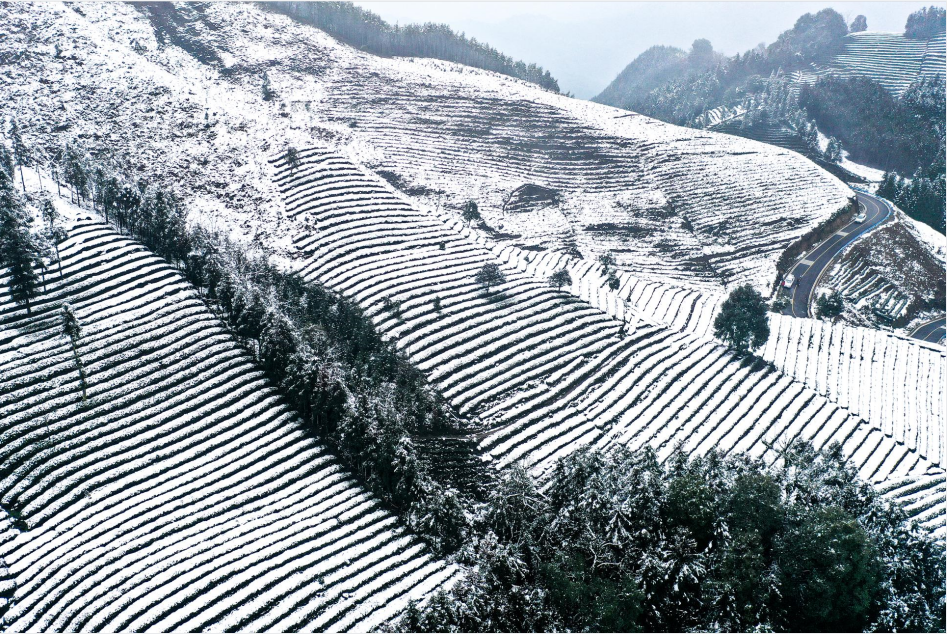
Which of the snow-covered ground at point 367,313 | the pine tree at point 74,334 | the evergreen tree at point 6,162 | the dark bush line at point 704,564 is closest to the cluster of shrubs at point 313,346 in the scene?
the snow-covered ground at point 367,313

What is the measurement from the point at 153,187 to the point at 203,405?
47698 mm

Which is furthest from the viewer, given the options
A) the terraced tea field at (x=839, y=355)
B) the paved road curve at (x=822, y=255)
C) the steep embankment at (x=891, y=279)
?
the steep embankment at (x=891, y=279)

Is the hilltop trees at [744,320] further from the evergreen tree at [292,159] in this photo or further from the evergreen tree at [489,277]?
the evergreen tree at [292,159]

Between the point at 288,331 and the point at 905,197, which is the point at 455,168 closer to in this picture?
the point at 288,331

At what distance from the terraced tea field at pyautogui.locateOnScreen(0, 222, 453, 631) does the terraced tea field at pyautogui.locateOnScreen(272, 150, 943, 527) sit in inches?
638

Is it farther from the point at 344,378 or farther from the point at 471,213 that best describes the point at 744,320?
the point at 344,378

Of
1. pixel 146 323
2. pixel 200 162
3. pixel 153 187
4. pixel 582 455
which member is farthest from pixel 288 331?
pixel 200 162

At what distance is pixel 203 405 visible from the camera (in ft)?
179

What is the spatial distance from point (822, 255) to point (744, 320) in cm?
4327

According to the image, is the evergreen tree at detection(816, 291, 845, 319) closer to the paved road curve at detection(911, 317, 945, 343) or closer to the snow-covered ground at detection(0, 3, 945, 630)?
the snow-covered ground at detection(0, 3, 945, 630)

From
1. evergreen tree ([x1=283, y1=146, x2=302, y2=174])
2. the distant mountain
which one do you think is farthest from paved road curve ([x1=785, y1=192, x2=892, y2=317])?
evergreen tree ([x1=283, y1=146, x2=302, y2=174])

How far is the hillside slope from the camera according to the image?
97500 mm

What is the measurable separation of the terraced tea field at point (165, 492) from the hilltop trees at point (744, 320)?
46577 mm

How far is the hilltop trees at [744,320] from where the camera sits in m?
66.4
